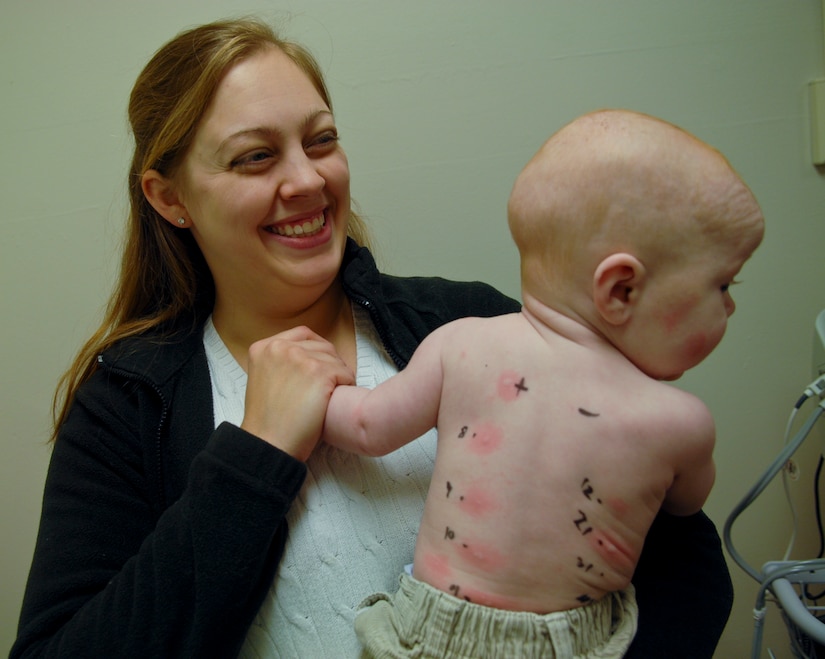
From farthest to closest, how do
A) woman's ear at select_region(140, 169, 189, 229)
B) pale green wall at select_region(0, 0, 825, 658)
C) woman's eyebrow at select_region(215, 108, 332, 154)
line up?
1. pale green wall at select_region(0, 0, 825, 658)
2. woman's ear at select_region(140, 169, 189, 229)
3. woman's eyebrow at select_region(215, 108, 332, 154)

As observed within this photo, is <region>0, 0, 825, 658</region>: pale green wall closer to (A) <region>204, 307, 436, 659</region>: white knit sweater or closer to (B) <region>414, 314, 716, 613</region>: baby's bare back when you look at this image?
(A) <region>204, 307, 436, 659</region>: white knit sweater

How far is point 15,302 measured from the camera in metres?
1.48

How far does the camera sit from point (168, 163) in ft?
3.40

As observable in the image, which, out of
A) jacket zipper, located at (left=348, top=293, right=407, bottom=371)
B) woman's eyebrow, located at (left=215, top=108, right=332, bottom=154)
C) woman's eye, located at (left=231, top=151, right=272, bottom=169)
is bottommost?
jacket zipper, located at (left=348, top=293, right=407, bottom=371)

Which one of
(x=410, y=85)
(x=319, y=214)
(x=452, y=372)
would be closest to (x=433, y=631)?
(x=452, y=372)

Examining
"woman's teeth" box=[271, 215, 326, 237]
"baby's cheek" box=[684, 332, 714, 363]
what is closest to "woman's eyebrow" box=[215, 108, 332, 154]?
"woman's teeth" box=[271, 215, 326, 237]

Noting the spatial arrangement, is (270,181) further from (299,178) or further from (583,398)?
(583,398)

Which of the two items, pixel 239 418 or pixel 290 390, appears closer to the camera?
pixel 290 390

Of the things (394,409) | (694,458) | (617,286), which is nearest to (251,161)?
(394,409)

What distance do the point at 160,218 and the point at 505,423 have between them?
752mm

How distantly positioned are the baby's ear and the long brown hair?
25.2 inches

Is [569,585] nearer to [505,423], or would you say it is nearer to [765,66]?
[505,423]

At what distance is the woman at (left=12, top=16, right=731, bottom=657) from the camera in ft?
2.63

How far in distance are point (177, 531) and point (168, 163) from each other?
581 mm
